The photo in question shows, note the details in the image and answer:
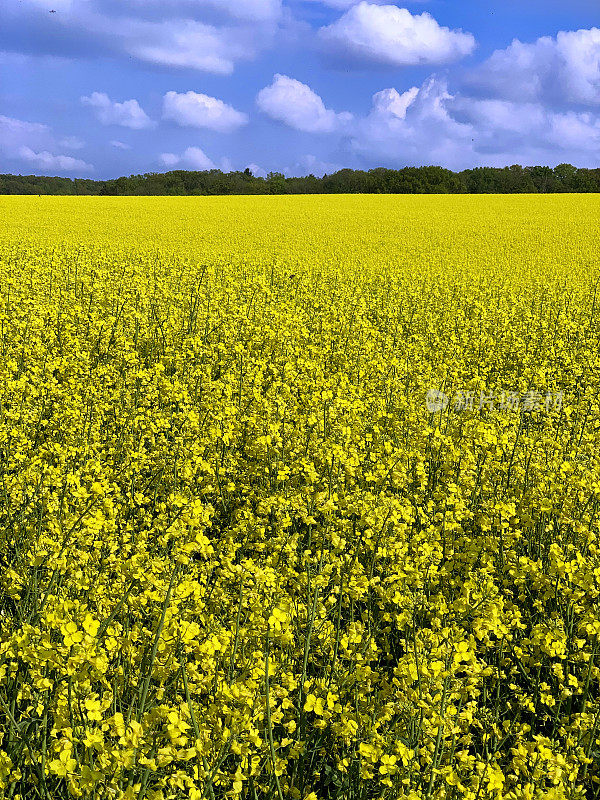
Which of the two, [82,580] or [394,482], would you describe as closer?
[82,580]

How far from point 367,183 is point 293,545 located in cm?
6517

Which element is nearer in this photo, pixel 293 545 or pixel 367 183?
pixel 293 545

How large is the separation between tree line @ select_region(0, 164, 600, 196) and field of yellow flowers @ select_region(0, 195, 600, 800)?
54.7 m

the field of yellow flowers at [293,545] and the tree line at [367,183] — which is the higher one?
the tree line at [367,183]

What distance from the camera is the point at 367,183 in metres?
63.9

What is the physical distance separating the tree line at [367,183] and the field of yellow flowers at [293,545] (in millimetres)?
54721

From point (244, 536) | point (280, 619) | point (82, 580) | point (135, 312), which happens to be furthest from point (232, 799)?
point (135, 312)

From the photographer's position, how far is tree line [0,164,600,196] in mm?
62625

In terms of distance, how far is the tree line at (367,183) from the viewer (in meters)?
62.6

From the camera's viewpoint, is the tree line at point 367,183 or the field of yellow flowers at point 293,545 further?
the tree line at point 367,183

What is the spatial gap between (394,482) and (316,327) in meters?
5.86

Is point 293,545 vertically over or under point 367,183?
under

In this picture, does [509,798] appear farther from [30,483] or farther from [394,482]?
[30,483]

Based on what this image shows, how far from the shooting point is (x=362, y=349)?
8367 millimetres
